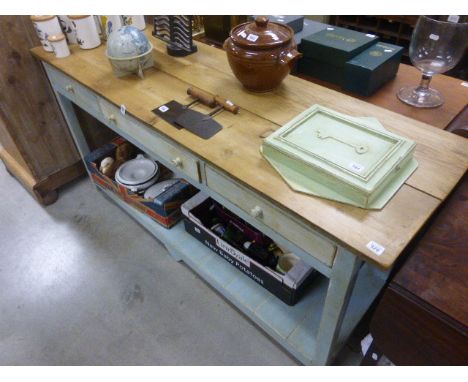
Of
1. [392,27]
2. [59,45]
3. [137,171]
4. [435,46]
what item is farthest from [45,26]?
[392,27]

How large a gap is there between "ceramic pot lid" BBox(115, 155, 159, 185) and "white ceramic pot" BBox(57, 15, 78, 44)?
1.78ft

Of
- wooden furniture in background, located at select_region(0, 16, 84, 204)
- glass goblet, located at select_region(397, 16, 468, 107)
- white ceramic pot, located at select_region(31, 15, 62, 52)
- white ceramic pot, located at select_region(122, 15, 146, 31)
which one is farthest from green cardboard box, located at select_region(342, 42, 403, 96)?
wooden furniture in background, located at select_region(0, 16, 84, 204)

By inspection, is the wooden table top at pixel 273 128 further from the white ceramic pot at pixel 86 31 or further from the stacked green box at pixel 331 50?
the stacked green box at pixel 331 50

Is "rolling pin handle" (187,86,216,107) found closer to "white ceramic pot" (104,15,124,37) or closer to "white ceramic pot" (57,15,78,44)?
"white ceramic pot" (104,15,124,37)

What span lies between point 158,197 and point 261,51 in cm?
71

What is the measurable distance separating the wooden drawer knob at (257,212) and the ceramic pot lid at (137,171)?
803 millimetres

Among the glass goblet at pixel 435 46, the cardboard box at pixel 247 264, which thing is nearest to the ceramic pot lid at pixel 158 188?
the cardboard box at pixel 247 264

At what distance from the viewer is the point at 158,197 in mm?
1444

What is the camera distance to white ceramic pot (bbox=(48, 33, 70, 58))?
4.35 ft

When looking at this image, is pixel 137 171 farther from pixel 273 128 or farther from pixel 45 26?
pixel 273 128

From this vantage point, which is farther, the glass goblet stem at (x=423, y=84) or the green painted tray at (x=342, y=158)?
the glass goblet stem at (x=423, y=84)

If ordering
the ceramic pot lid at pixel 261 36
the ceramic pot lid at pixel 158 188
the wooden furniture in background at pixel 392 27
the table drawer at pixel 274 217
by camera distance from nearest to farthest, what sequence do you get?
the table drawer at pixel 274 217, the ceramic pot lid at pixel 261 36, the ceramic pot lid at pixel 158 188, the wooden furniture in background at pixel 392 27

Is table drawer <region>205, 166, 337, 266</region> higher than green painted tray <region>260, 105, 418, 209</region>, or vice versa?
green painted tray <region>260, 105, 418, 209</region>

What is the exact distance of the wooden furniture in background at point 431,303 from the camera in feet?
2.12
